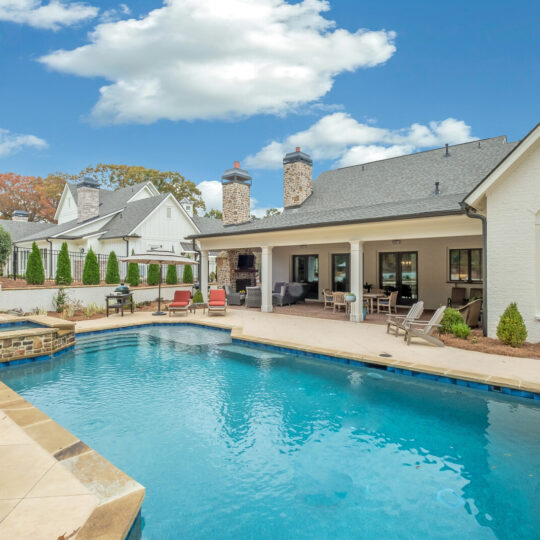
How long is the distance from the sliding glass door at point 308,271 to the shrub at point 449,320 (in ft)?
27.8

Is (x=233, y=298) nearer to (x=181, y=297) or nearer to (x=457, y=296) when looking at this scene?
(x=181, y=297)

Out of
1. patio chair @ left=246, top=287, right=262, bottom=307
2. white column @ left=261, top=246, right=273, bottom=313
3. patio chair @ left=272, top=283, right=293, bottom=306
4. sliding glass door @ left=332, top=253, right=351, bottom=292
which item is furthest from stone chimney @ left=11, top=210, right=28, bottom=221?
sliding glass door @ left=332, top=253, right=351, bottom=292

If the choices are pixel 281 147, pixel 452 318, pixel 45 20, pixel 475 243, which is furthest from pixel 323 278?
pixel 281 147

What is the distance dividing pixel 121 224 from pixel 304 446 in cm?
2222

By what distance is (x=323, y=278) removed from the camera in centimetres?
1706

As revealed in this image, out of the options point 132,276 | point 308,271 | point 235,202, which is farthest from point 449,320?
point 132,276

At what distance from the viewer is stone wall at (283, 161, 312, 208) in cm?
1691

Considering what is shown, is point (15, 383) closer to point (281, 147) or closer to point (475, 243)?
point (475, 243)

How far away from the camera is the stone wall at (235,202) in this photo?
58.1 feet

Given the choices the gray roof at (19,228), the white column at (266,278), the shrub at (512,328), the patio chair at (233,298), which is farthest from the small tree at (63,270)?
the gray roof at (19,228)

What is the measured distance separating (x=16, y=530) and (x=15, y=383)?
5233 millimetres

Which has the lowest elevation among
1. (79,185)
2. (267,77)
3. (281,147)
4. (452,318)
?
(452,318)

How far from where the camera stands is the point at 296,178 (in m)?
16.9

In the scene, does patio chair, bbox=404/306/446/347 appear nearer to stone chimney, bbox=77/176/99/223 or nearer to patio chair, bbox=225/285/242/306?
patio chair, bbox=225/285/242/306
